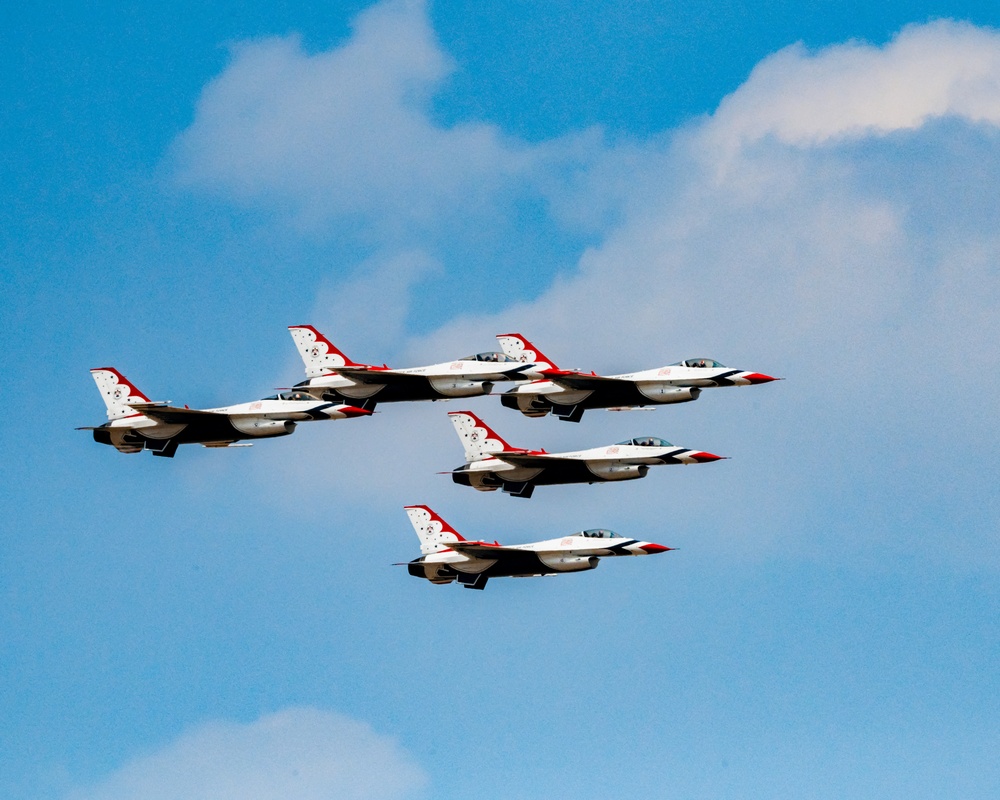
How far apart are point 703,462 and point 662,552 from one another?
5.79m

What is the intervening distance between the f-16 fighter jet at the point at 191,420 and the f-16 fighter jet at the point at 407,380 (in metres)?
2.06

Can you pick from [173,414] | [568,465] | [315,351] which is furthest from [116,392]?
[568,465]

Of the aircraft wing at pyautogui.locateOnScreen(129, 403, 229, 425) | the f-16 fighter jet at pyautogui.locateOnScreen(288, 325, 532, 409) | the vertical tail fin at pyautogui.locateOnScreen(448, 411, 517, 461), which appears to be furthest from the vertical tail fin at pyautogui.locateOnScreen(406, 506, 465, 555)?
→ the aircraft wing at pyautogui.locateOnScreen(129, 403, 229, 425)

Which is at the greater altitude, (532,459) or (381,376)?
(381,376)

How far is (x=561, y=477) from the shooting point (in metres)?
107

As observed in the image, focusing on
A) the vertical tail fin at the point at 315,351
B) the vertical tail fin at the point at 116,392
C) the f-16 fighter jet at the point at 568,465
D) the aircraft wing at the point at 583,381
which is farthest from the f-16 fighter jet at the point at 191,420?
the aircraft wing at the point at 583,381

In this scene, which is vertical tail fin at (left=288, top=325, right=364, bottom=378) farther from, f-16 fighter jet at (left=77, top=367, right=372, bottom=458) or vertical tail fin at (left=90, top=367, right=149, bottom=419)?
vertical tail fin at (left=90, top=367, right=149, bottom=419)

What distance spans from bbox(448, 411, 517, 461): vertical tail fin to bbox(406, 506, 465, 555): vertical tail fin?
4.81m

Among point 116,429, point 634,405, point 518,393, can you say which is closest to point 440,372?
point 518,393

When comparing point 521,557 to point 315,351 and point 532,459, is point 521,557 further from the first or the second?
point 315,351

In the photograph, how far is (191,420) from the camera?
10188 cm

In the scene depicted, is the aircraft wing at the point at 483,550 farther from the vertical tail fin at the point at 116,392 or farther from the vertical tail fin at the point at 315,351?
the vertical tail fin at the point at 116,392

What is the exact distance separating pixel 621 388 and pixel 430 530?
1471cm

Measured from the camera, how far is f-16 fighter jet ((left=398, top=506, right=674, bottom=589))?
106 metres
